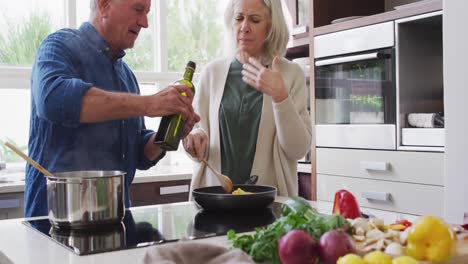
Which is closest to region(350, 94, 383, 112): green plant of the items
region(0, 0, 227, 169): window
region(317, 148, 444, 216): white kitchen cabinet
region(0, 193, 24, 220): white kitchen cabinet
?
region(317, 148, 444, 216): white kitchen cabinet

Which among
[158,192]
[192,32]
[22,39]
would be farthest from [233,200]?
[192,32]

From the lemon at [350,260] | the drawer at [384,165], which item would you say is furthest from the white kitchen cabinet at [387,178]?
the lemon at [350,260]

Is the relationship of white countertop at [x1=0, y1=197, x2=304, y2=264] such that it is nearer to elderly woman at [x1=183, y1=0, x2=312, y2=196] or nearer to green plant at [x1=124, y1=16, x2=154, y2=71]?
elderly woman at [x1=183, y1=0, x2=312, y2=196]

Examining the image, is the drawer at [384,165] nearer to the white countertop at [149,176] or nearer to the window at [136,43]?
the white countertop at [149,176]

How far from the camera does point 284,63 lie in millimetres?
2213

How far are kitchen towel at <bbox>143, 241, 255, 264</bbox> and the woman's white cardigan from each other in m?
1.03

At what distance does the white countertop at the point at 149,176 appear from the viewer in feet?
8.91

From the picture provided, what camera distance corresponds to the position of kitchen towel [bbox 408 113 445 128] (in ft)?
8.60

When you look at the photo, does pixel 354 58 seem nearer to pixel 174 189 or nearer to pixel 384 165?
pixel 384 165

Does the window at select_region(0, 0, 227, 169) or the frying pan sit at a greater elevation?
the window at select_region(0, 0, 227, 169)

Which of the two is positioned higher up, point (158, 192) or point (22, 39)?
point (22, 39)

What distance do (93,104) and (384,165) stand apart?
5.73 ft

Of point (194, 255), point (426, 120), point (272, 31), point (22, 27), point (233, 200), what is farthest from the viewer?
point (22, 27)

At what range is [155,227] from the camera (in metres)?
1.35
